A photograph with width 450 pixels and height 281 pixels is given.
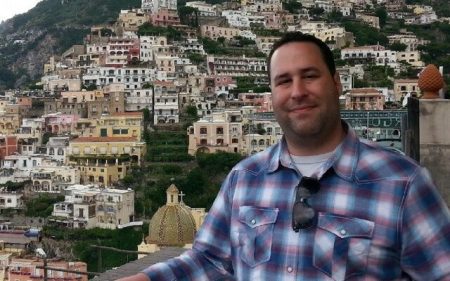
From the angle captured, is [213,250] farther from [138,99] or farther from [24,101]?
[24,101]

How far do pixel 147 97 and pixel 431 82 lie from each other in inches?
1130

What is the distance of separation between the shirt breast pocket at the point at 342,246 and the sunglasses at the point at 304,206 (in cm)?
2

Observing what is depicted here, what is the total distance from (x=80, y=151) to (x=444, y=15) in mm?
29408

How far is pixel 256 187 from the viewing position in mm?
1421

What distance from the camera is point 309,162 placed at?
139 cm

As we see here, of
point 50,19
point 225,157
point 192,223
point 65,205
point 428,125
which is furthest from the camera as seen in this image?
point 50,19

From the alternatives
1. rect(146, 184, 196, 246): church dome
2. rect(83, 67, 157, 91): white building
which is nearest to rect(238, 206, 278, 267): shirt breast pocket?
rect(146, 184, 196, 246): church dome

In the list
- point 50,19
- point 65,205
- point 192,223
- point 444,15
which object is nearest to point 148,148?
point 65,205

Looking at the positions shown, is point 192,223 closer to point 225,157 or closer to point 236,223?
point 236,223

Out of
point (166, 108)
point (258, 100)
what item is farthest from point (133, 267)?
point (258, 100)

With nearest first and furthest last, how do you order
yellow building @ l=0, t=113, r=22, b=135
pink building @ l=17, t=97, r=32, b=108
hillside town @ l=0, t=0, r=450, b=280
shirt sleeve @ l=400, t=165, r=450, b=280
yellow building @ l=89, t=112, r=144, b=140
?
shirt sleeve @ l=400, t=165, r=450, b=280 → hillside town @ l=0, t=0, r=450, b=280 → yellow building @ l=89, t=112, r=144, b=140 → yellow building @ l=0, t=113, r=22, b=135 → pink building @ l=17, t=97, r=32, b=108

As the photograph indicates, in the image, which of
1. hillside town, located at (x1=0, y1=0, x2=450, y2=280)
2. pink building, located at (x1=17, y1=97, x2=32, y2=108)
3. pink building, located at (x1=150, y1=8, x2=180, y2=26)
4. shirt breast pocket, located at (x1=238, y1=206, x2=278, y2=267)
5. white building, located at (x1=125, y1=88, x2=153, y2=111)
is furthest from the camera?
pink building, located at (x1=150, y1=8, x2=180, y2=26)

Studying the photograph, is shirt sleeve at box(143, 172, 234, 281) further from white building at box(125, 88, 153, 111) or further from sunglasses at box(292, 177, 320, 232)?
white building at box(125, 88, 153, 111)

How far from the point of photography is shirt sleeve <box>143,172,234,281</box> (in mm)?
1434
